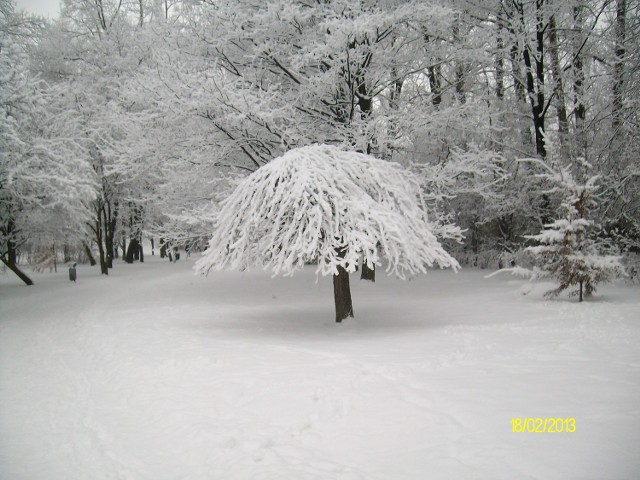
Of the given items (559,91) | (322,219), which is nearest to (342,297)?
(322,219)

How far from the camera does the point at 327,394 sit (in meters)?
4.90

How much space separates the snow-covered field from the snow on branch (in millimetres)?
1407

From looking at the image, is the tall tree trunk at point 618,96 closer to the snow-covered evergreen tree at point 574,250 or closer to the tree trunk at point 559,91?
the tree trunk at point 559,91

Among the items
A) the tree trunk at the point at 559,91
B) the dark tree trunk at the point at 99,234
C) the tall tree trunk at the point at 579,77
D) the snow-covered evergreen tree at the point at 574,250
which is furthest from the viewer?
the dark tree trunk at the point at 99,234

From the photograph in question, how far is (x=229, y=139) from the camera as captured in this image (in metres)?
9.91

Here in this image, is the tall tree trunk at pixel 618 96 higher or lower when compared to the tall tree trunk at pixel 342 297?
higher

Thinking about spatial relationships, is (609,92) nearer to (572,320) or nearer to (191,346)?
(572,320)

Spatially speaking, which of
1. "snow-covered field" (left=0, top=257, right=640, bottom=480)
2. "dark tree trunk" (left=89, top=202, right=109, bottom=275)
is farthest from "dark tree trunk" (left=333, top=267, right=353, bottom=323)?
"dark tree trunk" (left=89, top=202, right=109, bottom=275)

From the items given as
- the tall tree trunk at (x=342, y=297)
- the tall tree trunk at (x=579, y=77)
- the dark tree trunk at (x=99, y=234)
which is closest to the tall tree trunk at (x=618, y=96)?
the tall tree trunk at (x=579, y=77)

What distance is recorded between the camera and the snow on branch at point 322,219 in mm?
6879

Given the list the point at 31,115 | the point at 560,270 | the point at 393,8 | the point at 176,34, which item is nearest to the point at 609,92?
the point at 560,270
